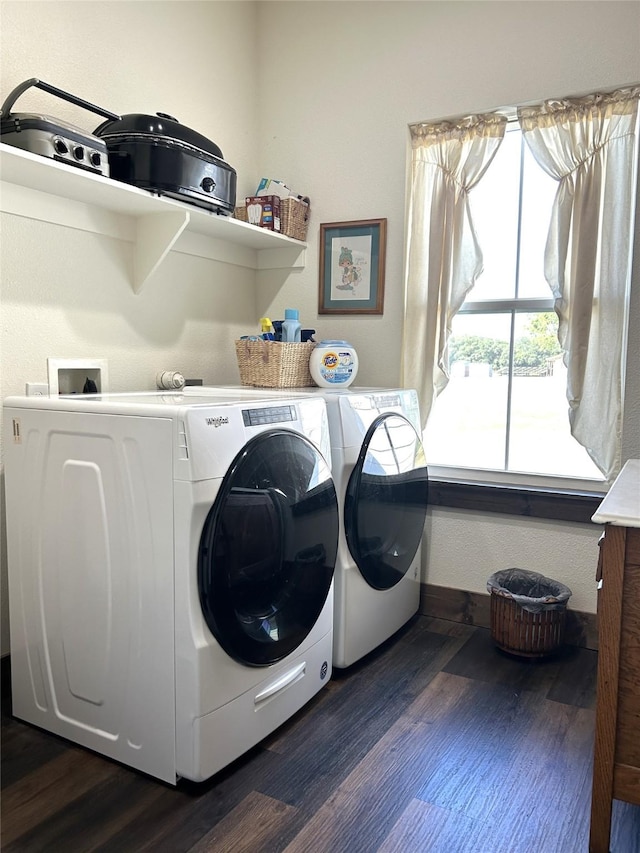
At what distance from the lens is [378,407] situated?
217cm

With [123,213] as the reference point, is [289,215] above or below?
above

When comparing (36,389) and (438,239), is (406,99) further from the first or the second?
(36,389)

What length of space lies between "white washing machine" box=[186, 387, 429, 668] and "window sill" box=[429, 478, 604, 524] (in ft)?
0.44

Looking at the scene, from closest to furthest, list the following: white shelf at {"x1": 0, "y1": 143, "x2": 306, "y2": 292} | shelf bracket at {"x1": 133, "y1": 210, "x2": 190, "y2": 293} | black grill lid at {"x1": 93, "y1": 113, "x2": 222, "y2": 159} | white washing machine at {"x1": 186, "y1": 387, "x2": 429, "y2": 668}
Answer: white shelf at {"x1": 0, "y1": 143, "x2": 306, "y2": 292}, black grill lid at {"x1": 93, "y1": 113, "x2": 222, "y2": 159}, white washing machine at {"x1": 186, "y1": 387, "x2": 429, "y2": 668}, shelf bracket at {"x1": 133, "y1": 210, "x2": 190, "y2": 293}

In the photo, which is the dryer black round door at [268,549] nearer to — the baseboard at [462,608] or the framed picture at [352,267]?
the baseboard at [462,608]

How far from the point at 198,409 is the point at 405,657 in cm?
132

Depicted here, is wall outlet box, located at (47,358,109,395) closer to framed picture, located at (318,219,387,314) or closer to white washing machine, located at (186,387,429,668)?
white washing machine, located at (186,387,429,668)

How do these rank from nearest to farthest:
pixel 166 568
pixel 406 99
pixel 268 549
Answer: pixel 166 568 < pixel 268 549 < pixel 406 99

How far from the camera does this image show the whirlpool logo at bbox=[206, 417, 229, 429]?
1.45 m

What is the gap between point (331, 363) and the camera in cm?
243

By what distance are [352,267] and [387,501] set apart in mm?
1104

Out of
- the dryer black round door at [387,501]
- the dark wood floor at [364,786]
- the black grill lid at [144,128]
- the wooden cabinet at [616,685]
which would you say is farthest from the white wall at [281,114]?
the wooden cabinet at [616,685]

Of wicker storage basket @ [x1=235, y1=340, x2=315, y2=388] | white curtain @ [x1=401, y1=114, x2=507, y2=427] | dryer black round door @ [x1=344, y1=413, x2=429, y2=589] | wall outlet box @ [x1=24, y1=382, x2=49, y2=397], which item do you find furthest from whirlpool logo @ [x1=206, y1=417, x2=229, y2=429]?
white curtain @ [x1=401, y1=114, x2=507, y2=427]

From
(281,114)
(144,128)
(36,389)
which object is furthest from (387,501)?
(281,114)
